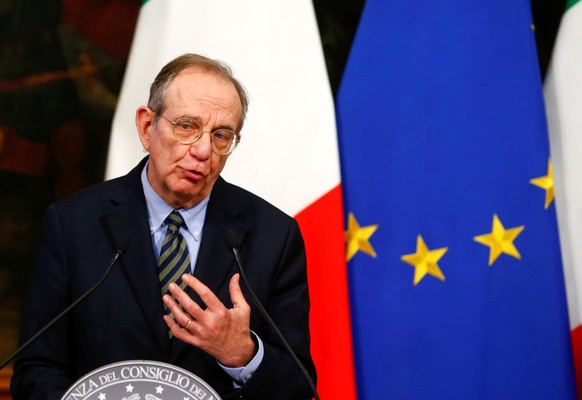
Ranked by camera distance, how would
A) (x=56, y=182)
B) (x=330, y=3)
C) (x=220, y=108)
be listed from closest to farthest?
(x=220, y=108)
(x=56, y=182)
(x=330, y=3)

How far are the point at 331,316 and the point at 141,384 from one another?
50.7 inches

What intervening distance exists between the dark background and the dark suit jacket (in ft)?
2.84

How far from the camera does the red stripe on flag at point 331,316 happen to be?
8.46ft

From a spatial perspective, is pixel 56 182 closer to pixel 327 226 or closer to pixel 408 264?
pixel 327 226

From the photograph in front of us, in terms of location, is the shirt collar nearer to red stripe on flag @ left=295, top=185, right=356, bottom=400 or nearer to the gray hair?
the gray hair

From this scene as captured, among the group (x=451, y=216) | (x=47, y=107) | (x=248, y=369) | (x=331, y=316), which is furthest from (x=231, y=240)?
(x=47, y=107)

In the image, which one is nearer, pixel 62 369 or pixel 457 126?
pixel 62 369

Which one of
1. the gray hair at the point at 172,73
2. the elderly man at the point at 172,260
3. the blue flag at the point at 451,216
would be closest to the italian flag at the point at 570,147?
the blue flag at the point at 451,216

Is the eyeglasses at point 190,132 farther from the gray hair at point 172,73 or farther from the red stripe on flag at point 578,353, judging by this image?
the red stripe on flag at point 578,353

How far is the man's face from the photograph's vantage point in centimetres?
194

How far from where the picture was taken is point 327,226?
2607 mm

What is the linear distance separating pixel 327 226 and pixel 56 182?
1.02 meters

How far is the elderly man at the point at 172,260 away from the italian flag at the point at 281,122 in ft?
1.59

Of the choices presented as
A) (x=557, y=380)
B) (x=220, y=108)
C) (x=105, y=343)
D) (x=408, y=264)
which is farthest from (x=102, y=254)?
(x=557, y=380)
